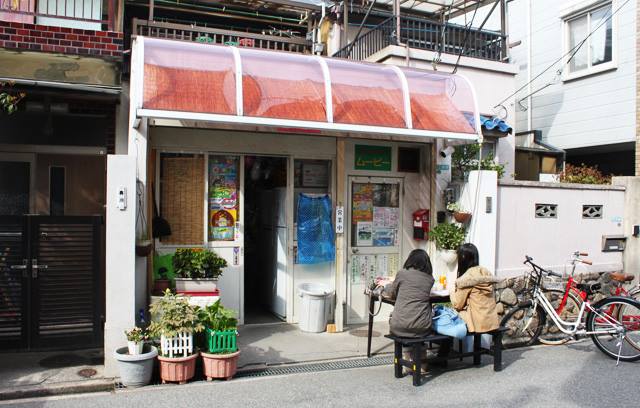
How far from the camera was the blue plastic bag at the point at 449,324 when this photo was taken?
22.1 feet

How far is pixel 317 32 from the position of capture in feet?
38.2

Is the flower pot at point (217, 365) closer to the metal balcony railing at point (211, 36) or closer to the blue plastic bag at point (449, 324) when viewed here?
the blue plastic bag at point (449, 324)

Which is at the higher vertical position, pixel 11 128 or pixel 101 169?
pixel 11 128

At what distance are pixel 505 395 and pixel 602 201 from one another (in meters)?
5.46

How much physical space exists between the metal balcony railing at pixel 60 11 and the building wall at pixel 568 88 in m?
8.42

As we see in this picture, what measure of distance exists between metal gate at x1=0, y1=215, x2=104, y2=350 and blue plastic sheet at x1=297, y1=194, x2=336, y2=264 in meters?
3.12

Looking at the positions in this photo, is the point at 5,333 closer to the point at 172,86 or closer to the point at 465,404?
the point at 172,86

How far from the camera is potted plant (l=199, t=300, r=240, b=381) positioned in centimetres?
639

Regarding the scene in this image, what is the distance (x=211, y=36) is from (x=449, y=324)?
24.0ft

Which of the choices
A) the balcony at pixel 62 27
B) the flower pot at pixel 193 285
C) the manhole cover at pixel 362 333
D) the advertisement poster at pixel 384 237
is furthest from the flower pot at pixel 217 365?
the balcony at pixel 62 27

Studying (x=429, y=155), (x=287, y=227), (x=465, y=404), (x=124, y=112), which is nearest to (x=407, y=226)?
(x=429, y=155)

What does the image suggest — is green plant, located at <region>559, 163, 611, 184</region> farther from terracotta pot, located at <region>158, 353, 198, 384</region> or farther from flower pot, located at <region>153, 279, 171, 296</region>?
terracotta pot, located at <region>158, 353, 198, 384</region>

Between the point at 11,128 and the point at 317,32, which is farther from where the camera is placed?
the point at 317,32

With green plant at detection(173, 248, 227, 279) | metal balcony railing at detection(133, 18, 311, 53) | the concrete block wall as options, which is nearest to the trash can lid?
green plant at detection(173, 248, 227, 279)
